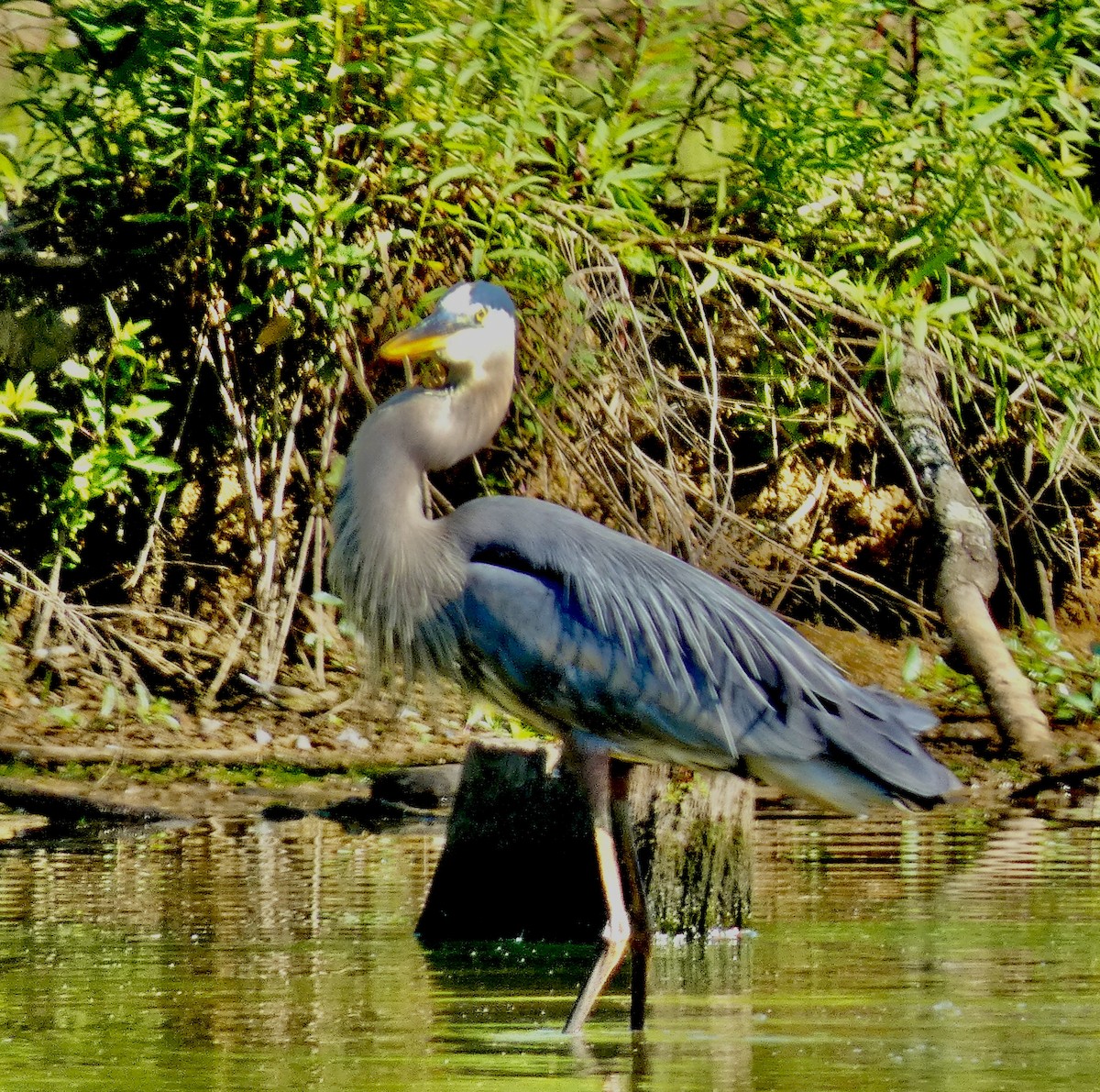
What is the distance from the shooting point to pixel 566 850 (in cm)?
537

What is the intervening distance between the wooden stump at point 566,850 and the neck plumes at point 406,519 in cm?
42

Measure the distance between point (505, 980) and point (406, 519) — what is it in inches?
47.7

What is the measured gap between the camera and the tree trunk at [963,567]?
8188mm

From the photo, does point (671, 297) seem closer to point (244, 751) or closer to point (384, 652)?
point (244, 751)

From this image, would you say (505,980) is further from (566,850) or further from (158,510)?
(158,510)

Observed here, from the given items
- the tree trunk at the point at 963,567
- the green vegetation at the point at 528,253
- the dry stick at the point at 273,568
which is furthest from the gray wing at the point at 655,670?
the dry stick at the point at 273,568

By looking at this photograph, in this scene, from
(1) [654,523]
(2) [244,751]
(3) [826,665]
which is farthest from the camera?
(2) [244,751]

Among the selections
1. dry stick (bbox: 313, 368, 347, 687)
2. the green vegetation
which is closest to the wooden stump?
the green vegetation

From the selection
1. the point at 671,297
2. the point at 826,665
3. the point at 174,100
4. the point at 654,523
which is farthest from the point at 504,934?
the point at 174,100

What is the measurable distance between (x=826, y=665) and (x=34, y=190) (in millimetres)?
5182

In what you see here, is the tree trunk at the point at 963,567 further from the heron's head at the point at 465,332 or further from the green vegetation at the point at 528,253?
the heron's head at the point at 465,332

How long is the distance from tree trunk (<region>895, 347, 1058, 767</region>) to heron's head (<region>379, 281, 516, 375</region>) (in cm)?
308

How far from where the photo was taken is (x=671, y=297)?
26.5 ft

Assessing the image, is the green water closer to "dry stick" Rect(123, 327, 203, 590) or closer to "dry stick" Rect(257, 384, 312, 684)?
"dry stick" Rect(257, 384, 312, 684)
